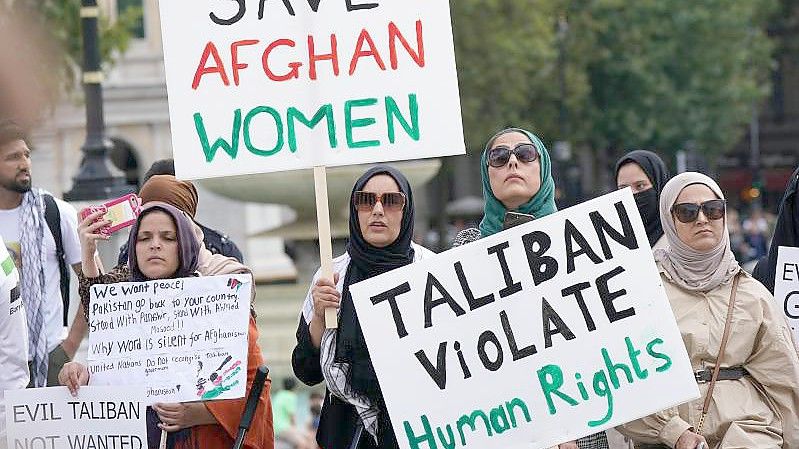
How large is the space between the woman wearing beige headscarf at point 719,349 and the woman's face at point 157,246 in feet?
5.48

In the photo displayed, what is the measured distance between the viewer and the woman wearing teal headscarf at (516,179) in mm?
5609

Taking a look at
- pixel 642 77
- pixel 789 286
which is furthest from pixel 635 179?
pixel 642 77

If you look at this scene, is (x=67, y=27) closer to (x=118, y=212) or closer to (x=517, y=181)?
(x=118, y=212)

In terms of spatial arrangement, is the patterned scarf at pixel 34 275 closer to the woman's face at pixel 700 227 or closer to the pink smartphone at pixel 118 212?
the pink smartphone at pixel 118 212

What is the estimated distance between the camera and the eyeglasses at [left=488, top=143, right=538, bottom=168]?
18.4ft

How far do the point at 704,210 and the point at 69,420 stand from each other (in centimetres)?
226

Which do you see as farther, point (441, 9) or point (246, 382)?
point (441, 9)

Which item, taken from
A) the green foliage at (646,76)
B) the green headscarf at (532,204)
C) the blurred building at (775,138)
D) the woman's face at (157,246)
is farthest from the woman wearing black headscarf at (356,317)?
the blurred building at (775,138)

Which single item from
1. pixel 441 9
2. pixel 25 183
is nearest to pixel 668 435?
pixel 441 9

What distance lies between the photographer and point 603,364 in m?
5.25

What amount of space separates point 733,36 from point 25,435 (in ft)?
127

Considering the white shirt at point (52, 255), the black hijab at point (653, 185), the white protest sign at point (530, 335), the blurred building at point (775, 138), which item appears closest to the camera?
the white protest sign at point (530, 335)

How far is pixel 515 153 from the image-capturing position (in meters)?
5.62

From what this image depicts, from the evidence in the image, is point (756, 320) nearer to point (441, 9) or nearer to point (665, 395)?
point (665, 395)
